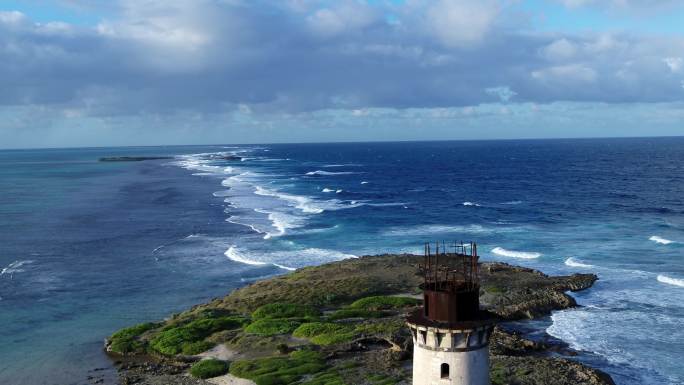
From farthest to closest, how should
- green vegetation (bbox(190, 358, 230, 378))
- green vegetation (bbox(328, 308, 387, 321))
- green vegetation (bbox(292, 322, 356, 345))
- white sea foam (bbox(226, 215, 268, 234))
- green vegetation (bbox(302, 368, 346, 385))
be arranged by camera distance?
white sea foam (bbox(226, 215, 268, 234))
green vegetation (bbox(328, 308, 387, 321))
green vegetation (bbox(292, 322, 356, 345))
green vegetation (bbox(190, 358, 230, 378))
green vegetation (bbox(302, 368, 346, 385))

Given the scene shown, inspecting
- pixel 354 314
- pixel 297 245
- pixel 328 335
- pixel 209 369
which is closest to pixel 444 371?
pixel 209 369

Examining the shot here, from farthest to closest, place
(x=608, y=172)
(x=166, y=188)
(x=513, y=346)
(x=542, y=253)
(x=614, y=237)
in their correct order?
(x=608, y=172) → (x=166, y=188) → (x=614, y=237) → (x=542, y=253) → (x=513, y=346)

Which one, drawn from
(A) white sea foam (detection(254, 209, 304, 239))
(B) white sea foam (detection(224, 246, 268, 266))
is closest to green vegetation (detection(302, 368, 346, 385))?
(B) white sea foam (detection(224, 246, 268, 266))

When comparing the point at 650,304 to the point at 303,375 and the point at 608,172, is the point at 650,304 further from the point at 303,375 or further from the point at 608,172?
the point at 608,172

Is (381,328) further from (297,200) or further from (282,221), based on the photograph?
(297,200)

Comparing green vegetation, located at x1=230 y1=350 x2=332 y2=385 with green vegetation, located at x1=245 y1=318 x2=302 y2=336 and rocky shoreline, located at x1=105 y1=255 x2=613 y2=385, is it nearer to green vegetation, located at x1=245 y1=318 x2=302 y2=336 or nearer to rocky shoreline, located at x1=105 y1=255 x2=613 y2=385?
rocky shoreline, located at x1=105 y1=255 x2=613 y2=385

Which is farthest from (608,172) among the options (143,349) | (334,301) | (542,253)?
(143,349)
